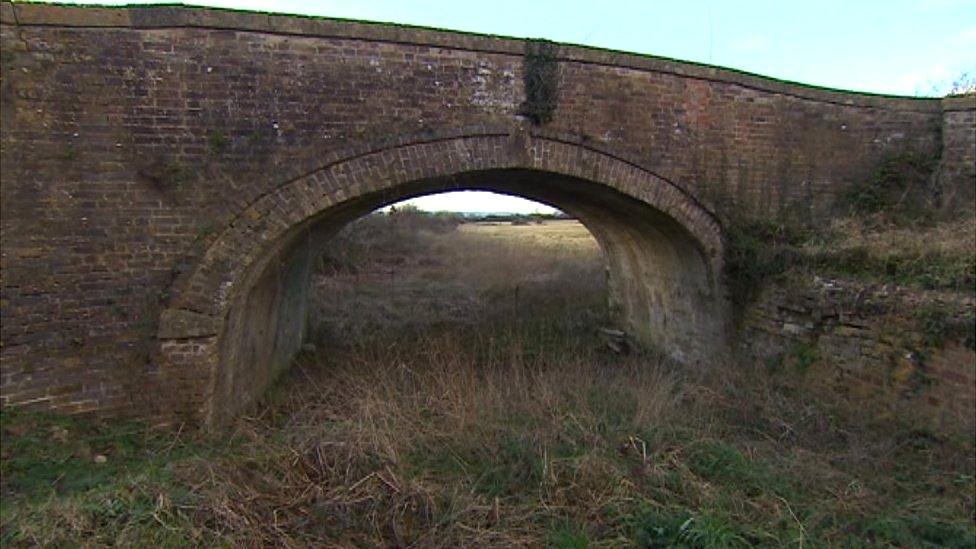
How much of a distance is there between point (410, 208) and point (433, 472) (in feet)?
97.1

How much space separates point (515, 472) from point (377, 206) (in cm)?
495

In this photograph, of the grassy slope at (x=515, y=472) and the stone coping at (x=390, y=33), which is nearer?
the grassy slope at (x=515, y=472)

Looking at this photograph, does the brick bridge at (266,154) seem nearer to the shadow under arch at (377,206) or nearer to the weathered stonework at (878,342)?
the shadow under arch at (377,206)

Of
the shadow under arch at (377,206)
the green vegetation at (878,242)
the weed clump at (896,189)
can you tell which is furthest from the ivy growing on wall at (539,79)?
the weed clump at (896,189)

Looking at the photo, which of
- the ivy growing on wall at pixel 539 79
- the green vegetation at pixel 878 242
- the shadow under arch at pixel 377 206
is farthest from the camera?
the ivy growing on wall at pixel 539 79

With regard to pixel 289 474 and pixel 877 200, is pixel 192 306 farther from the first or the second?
pixel 877 200

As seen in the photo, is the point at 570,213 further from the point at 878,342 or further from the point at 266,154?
the point at 266,154

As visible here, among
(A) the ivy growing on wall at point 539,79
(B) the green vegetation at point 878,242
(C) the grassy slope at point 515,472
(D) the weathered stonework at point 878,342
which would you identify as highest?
(A) the ivy growing on wall at point 539,79

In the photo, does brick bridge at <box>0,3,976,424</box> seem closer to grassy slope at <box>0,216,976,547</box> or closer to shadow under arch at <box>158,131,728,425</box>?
shadow under arch at <box>158,131,728,425</box>

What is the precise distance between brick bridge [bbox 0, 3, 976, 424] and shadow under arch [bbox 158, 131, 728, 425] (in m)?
0.03

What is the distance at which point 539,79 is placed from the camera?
21.0ft

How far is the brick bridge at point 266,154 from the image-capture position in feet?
16.0

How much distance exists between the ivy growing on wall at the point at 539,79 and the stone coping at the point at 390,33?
0.42ft

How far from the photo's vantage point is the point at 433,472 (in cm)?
398
